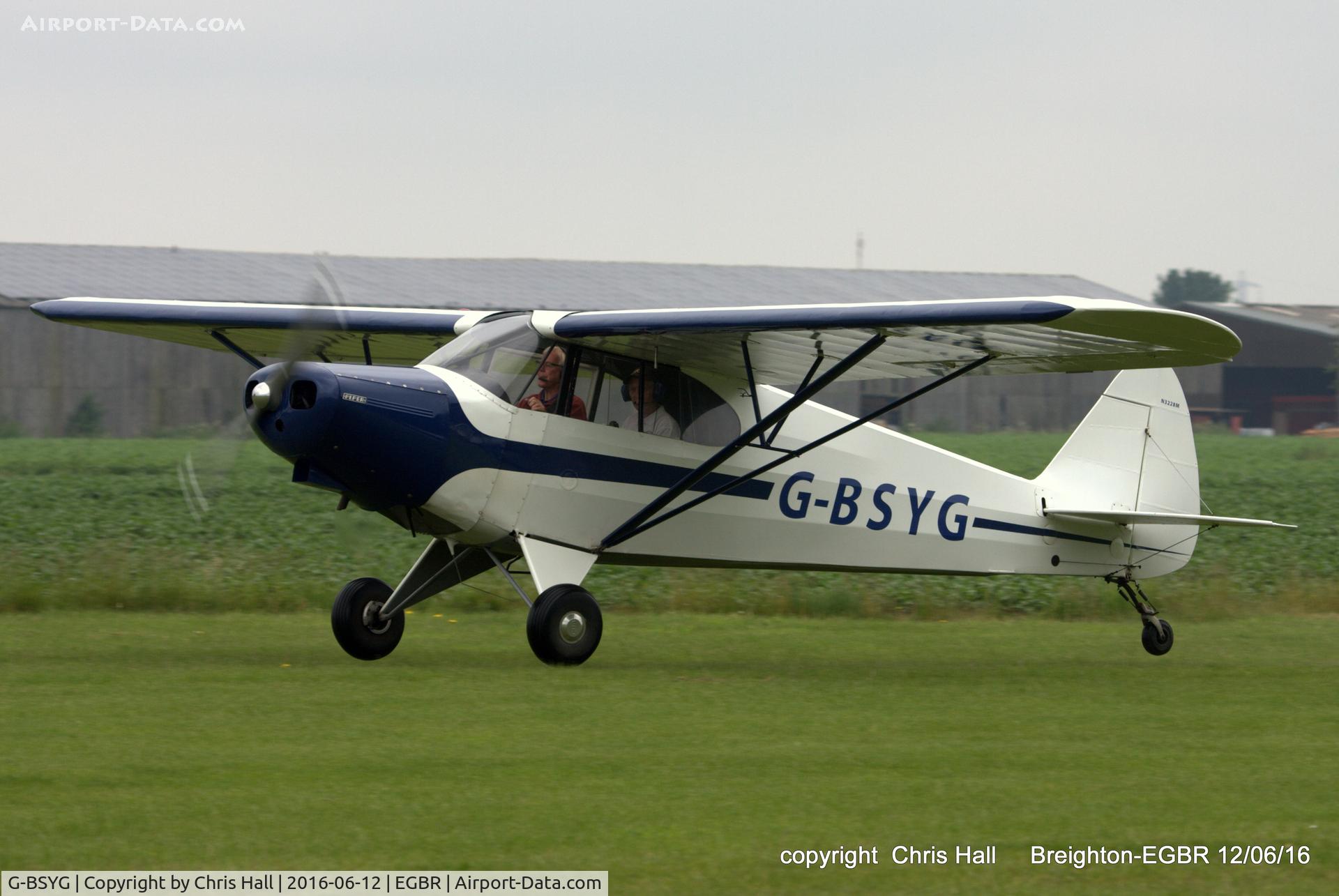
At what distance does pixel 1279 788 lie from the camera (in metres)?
7.21

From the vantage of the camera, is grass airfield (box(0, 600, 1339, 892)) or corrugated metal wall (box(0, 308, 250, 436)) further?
corrugated metal wall (box(0, 308, 250, 436))

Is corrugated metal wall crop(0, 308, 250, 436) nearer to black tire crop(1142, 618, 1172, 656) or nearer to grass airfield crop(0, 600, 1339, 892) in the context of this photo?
grass airfield crop(0, 600, 1339, 892)

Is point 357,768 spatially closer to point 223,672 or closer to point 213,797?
point 213,797

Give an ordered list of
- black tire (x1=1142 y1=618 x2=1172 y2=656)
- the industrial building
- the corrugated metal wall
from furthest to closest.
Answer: the industrial building < the corrugated metal wall < black tire (x1=1142 y1=618 x2=1172 y2=656)

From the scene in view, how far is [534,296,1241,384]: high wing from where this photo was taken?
971 cm

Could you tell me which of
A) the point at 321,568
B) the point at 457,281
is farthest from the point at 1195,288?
the point at 321,568

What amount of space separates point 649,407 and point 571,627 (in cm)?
196

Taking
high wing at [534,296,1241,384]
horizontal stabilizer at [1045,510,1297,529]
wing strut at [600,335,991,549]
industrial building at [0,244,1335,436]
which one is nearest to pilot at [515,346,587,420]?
high wing at [534,296,1241,384]

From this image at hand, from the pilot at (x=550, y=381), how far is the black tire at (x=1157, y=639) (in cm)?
567

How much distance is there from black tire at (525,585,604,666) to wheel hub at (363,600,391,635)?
1.36 meters

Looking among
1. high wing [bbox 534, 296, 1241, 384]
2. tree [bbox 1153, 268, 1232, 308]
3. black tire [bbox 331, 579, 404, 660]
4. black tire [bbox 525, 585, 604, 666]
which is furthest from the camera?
tree [bbox 1153, 268, 1232, 308]

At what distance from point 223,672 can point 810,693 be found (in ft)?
13.2

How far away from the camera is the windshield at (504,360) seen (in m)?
11.2

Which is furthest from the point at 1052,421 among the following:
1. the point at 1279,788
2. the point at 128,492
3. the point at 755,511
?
the point at 1279,788
